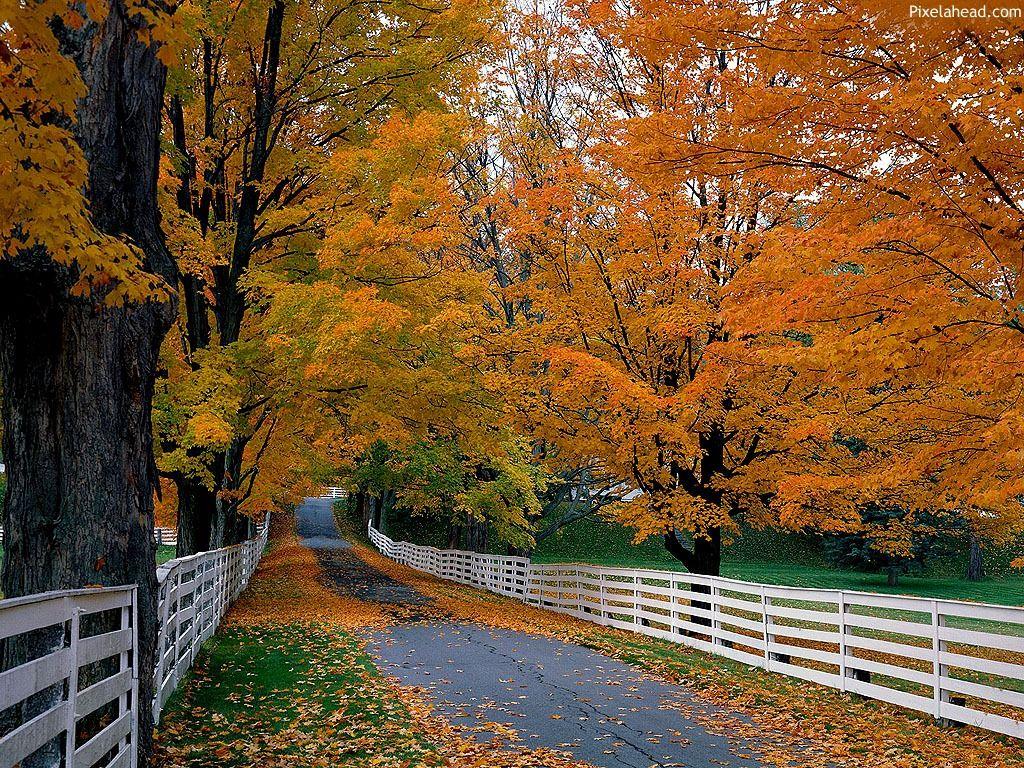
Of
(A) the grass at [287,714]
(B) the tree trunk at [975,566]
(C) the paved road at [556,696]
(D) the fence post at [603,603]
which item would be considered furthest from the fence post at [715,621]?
(B) the tree trunk at [975,566]

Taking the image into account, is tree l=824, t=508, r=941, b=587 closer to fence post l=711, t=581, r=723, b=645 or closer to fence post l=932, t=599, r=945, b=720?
fence post l=711, t=581, r=723, b=645

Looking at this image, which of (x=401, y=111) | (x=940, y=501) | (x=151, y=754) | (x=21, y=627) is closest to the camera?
(x=21, y=627)

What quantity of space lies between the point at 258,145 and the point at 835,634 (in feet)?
36.4

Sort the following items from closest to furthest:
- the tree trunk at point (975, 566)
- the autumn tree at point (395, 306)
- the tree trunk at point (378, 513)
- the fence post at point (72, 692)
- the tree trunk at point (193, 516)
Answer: the fence post at point (72, 692)
the autumn tree at point (395, 306)
the tree trunk at point (193, 516)
the tree trunk at point (975, 566)
the tree trunk at point (378, 513)

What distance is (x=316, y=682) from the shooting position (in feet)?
30.6

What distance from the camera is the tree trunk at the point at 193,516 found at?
49.2ft

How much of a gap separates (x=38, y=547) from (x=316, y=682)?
15.2 feet

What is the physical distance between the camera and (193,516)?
1516 centimetres

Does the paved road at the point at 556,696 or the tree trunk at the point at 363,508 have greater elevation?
the paved road at the point at 556,696

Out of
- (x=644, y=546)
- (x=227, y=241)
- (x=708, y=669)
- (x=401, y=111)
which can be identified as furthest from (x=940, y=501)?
(x=644, y=546)

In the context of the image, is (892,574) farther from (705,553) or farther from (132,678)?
(132,678)

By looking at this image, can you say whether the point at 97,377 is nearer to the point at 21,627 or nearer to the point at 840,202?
Result: the point at 21,627

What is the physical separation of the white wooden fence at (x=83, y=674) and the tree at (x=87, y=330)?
0.86 feet

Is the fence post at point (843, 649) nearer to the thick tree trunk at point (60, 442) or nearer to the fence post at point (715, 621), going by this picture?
the fence post at point (715, 621)
